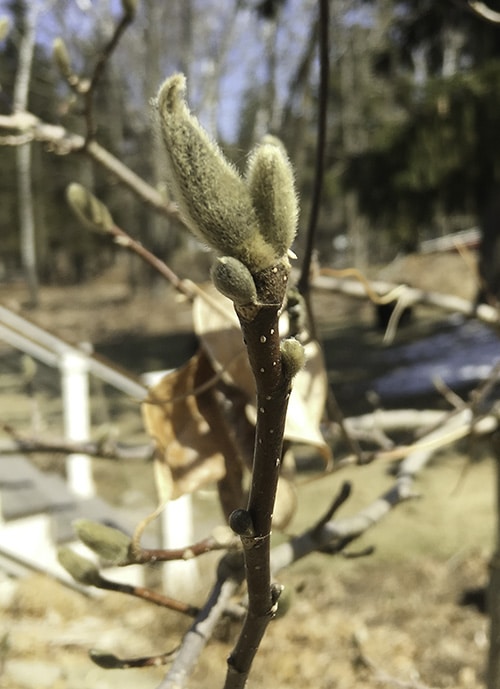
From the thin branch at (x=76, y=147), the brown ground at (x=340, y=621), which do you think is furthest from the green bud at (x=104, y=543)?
the brown ground at (x=340, y=621)

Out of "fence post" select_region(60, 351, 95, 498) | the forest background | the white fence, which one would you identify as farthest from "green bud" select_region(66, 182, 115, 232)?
"fence post" select_region(60, 351, 95, 498)

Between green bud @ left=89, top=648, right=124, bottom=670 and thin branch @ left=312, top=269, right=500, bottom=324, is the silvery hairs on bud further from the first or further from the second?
thin branch @ left=312, top=269, right=500, bottom=324

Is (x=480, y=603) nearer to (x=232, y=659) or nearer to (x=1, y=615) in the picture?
(x=1, y=615)

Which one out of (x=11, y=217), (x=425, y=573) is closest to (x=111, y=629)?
(x=425, y=573)

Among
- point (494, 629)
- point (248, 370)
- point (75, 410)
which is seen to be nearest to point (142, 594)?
point (248, 370)

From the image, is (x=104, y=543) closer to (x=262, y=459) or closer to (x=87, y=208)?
(x=262, y=459)

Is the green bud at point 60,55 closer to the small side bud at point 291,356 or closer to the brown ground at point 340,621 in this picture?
the small side bud at point 291,356

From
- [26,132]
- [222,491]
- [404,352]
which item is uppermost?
[26,132]
